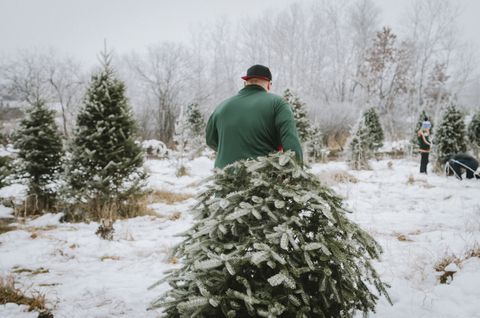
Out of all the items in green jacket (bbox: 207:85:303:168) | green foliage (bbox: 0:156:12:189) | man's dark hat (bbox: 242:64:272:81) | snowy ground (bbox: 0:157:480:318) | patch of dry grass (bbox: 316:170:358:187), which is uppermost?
man's dark hat (bbox: 242:64:272:81)

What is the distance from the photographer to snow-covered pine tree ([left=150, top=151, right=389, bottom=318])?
4.07 feet

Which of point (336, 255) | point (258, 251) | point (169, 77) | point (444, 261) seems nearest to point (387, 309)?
point (444, 261)

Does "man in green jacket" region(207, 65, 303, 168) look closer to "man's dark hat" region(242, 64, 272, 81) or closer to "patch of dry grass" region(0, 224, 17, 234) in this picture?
"man's dark hat" region(242, 64, 272, 81)

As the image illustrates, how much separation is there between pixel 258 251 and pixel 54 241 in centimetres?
381

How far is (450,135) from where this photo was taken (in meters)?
8.88

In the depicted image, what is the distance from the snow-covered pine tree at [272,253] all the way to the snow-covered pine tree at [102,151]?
3.94 metres

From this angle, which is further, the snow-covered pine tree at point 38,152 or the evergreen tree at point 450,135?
the evergreen tree at point 450,135

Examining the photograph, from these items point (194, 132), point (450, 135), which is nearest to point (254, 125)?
point (450, 135)

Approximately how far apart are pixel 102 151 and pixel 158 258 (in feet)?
8.36

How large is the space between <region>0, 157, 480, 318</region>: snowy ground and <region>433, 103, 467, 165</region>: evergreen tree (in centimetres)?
351

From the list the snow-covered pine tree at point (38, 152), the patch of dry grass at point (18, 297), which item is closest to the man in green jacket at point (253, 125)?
the patch of dry grass at point (18, 297)

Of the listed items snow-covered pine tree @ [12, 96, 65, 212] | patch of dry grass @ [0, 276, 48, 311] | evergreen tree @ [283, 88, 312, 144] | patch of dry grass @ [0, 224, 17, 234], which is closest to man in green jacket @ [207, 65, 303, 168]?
patch of dry grass @ [0, 276, 48, 311]

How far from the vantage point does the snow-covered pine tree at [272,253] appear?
1239 mm

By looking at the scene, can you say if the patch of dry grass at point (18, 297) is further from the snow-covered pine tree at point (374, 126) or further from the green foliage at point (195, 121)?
the snow-covered pine tree at point (374, 126)
